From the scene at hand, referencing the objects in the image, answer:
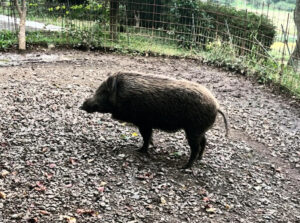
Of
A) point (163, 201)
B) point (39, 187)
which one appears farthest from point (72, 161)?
point (163, 201)

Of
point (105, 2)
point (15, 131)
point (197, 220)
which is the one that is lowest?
point (197, 220)

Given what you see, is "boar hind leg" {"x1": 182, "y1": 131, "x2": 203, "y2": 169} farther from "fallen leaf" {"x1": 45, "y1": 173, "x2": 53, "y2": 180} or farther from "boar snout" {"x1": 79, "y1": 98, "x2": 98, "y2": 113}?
"fallen leaf" {"x1": 45, "y1": 173, "x2": 53, "y2": 180}

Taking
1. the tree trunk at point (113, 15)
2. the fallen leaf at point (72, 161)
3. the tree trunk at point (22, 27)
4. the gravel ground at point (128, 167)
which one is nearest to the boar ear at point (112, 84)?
the gravel ground at point (128, 167)

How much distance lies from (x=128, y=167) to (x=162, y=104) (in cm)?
92

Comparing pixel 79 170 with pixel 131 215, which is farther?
pixel 79 170

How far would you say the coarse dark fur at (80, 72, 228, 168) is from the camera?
14.8ft

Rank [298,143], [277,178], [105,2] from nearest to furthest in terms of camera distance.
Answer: [277,178], [298,143], [105,2]

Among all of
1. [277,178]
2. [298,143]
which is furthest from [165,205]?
[298,143]

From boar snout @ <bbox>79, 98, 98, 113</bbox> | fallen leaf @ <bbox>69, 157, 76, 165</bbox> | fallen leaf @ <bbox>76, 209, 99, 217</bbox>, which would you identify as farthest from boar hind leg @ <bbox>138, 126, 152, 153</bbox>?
fallen leaf @ <bbox>76, 209, 99, 217</bbox>

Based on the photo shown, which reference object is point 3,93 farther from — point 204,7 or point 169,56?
point 204,7

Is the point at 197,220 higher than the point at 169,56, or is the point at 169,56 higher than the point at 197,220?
the point at 169,56

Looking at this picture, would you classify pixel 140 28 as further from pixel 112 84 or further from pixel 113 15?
pixel 112 84

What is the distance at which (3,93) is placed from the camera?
689 cm

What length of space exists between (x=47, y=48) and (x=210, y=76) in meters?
5.21
